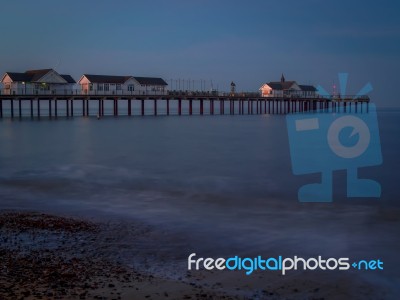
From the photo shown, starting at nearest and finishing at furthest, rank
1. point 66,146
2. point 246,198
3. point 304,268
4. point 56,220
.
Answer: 1. point 304,268
2. point 56,220
3. point 246,198
4. point 66,146

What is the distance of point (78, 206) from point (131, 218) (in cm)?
209

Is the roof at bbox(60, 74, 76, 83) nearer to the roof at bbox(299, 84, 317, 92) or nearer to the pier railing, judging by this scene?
the pier railing

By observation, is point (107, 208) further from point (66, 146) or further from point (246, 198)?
point (66, 146)

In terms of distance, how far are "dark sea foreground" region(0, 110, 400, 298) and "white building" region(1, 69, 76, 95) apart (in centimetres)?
2853

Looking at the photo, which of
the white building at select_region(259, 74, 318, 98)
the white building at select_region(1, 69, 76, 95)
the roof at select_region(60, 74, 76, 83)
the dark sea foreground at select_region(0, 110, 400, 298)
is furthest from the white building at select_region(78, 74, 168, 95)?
the dark sea foreground at select_region(0, 110, 400, 298)

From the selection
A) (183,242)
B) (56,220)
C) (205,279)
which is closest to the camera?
(205,279)

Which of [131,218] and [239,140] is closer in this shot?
[131,218]

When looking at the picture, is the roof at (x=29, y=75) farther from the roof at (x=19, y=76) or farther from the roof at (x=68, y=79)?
the roof at (x=68, y=79)

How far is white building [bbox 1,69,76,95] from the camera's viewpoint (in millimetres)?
52844

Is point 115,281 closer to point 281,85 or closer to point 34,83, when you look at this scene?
point 34,83

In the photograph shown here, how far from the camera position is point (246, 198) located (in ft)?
43.3

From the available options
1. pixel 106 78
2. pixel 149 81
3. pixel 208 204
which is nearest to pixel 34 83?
pixel 106 78

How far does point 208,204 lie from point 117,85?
47.6 m

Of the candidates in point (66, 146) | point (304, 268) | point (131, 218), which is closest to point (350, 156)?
point (66, 146)
